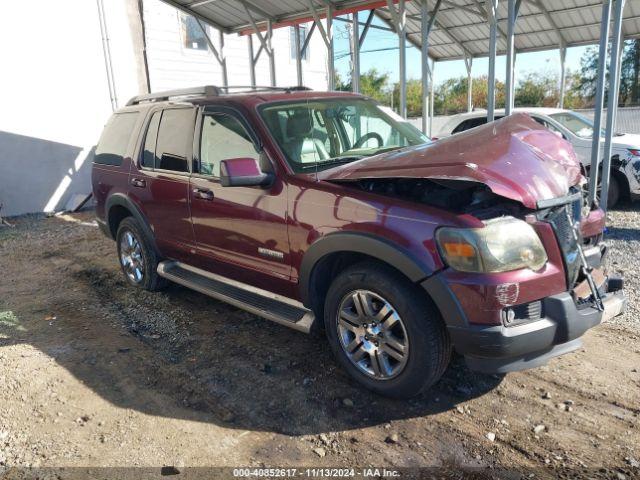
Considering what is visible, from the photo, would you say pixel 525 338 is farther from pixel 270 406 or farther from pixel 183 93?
pixel 183 93

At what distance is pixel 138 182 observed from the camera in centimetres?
512

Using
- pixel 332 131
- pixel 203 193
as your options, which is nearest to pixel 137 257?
pixel 203 193

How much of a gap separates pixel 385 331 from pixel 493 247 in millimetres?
836

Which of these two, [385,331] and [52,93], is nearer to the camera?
Answer: [385,331]

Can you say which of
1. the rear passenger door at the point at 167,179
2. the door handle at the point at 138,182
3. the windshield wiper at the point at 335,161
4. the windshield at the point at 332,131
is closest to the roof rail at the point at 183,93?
the rear passenger door at the point at 167,179

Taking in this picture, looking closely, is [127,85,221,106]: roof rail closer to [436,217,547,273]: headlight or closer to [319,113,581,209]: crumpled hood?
[319,113,581,209]: crumpled hood

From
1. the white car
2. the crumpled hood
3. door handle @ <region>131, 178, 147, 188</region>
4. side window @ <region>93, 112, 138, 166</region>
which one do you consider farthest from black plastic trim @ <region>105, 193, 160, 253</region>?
the white car

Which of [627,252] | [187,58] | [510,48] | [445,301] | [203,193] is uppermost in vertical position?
[187,58]

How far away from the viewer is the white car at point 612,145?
823 centimetres

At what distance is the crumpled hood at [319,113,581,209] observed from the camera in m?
2.77

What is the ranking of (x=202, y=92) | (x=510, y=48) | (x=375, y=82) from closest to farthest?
1. (x=202, y=92)
2. (x=510, y=48)
3. (x=375, y=82)

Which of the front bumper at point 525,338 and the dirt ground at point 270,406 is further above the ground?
the front bumper at point 525,338

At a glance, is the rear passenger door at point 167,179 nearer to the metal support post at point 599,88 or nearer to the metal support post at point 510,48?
the metal support post at point 599,88

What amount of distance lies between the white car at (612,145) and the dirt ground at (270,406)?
185 inches
